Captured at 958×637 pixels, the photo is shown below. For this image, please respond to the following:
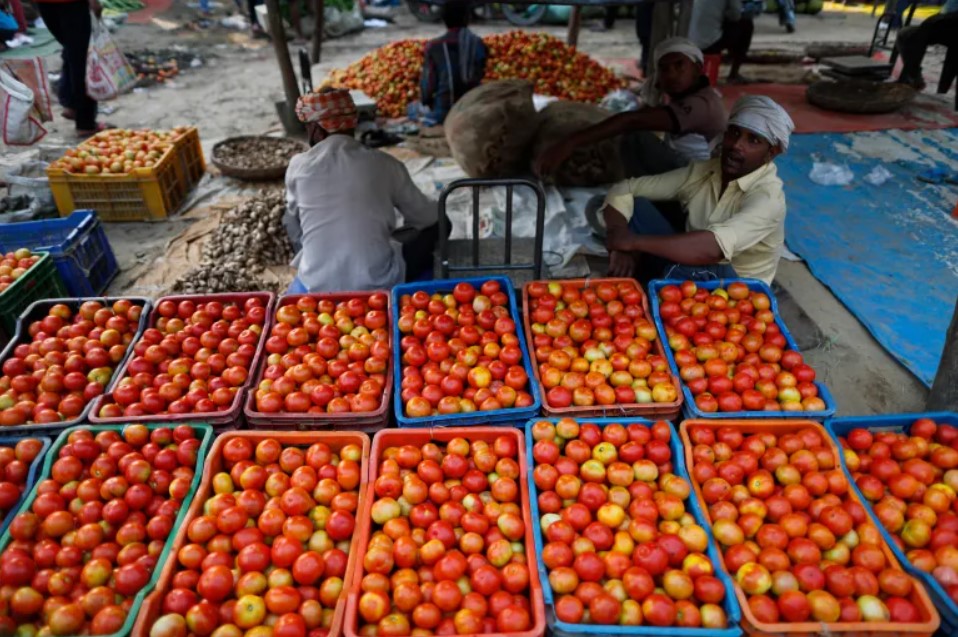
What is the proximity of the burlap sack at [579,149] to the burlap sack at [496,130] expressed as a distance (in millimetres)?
152

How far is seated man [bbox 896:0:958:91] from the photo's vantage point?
8203mm

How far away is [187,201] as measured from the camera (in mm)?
6312

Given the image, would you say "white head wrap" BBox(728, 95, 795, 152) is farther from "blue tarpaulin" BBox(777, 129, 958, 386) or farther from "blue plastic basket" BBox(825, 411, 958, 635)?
"blue tarpaulin" BBox(777, 129, 958, 386)

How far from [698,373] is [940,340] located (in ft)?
8.62

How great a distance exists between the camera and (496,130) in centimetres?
557

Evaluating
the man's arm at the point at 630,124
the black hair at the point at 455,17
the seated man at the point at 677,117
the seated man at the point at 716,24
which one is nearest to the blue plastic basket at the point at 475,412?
the seated man at the point at 677,117

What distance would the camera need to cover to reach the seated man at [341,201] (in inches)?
140

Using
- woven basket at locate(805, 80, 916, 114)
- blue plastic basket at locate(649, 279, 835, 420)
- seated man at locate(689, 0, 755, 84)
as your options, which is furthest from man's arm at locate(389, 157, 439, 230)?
woven basket at locate(805, 80, 916, 114)

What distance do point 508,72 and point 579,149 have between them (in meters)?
3.70

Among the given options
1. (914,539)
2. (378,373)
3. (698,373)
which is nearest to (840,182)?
(698,373)

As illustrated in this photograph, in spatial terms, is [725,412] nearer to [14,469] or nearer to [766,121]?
[766,121]

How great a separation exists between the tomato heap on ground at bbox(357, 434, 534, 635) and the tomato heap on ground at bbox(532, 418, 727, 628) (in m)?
0.12

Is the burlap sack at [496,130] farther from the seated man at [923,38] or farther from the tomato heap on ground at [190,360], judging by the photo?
the seated man at [923,38]

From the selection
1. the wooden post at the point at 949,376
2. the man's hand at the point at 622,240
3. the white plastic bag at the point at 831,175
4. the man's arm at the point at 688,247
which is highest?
the man's arm at the point at 688,247
